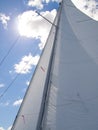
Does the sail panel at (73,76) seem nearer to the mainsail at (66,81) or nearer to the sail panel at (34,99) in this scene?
the mainsail at (66,81)

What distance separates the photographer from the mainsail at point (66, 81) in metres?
25.2

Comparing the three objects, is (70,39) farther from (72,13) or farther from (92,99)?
(92,99)

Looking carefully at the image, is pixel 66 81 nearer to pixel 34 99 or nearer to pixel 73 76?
pixel 73 76

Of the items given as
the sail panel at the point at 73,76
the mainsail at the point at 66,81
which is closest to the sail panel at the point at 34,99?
the mainsail at the point at 66,81

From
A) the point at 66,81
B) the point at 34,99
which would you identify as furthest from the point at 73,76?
the point at 34,99

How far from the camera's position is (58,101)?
86.0 feet

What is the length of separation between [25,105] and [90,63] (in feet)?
23.0

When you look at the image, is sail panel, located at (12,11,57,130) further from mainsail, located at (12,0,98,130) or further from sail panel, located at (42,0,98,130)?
sail panel, located at (42,0,98,130)

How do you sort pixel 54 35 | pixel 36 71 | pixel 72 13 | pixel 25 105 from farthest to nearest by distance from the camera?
1. pixel 72 13
2. pixel 54 35
3. pixel 36 71
4. pixel 25 105

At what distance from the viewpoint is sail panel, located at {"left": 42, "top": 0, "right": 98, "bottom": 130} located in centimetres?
2577

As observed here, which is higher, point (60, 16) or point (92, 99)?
point (60, 16)

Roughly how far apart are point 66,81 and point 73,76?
885 millimetres

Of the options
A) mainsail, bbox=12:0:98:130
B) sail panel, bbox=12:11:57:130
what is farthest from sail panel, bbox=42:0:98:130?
sail panel, bbox=12:11:57:130

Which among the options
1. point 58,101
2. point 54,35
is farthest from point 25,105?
point 54,35
